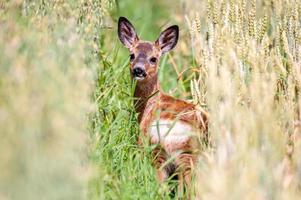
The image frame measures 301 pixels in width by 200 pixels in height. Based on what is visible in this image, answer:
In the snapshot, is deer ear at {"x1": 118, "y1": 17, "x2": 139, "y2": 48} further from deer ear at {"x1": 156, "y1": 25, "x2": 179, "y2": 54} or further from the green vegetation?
deer ear at {"x1": 156, "y1": 25, "x2": 179, "y2": 54}

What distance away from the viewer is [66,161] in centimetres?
558

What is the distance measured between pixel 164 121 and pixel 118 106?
504 mm

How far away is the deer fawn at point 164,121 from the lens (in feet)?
25.9

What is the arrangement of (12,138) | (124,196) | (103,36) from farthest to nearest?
(103,36) → (124,196) → (12,138)

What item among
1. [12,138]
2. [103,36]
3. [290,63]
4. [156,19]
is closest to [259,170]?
[12,138]

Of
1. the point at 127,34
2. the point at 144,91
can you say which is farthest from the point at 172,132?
the point at 127,34

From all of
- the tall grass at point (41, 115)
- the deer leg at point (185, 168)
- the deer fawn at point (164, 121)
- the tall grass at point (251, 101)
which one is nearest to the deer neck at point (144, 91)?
the deer fawn at point (164, 121)

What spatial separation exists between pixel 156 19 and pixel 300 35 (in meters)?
4.91

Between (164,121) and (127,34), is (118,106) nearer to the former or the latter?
(164,121)

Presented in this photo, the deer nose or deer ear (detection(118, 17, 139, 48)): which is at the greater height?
deer ear (detection(118, 17, 139, 48))

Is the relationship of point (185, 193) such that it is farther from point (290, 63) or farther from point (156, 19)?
point (156, 19)

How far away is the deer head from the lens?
875cm

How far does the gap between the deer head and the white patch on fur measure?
794mm

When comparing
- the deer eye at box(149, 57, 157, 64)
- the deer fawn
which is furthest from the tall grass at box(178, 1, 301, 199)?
the deer eye at box(149, 57, 157, 64)
